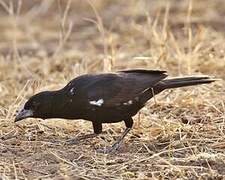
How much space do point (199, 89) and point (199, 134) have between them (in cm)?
125

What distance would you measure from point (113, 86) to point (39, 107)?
1.82 ft

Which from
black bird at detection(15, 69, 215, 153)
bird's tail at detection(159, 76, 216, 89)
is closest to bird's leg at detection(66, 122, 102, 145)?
black bird at detection(15, 69, 215, 153)

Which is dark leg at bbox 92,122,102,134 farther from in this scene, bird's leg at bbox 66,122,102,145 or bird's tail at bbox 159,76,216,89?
bird's tail at bbox 159,76,216,89

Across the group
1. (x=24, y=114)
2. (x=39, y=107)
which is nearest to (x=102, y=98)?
(x=39, y=107)

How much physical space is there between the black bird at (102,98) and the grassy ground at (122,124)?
0.80ft

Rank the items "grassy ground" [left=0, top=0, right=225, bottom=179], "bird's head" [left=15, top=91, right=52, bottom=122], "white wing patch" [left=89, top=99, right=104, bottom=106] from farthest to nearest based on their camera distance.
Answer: "bird's head" [left=15, top=91, right=52, bottom=122] → "white wing patch" [left=89, top=99, right=104, bottom=106] → "grassy ground" [left=0, top=0, right=225, bottom=179]

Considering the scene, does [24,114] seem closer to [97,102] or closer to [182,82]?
[97,102]

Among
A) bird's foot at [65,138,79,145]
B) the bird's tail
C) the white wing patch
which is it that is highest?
the bird's tail

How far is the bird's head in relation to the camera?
549 centimetres

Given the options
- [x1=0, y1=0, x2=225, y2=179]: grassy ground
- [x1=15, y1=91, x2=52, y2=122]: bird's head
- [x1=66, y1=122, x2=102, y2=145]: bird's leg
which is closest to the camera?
[x1=0, y1=0, x2=225, y2=179]: grassy ground

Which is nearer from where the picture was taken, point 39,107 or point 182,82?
point 39,107

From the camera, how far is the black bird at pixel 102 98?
5352mm

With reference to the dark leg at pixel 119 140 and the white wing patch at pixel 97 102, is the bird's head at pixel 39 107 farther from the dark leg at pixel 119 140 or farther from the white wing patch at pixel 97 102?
the dark leg at pixel 119 140

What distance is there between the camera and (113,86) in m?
5.44
